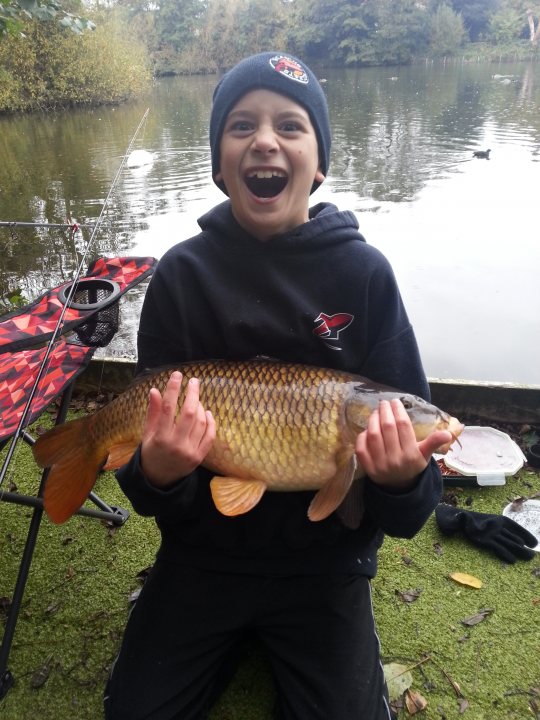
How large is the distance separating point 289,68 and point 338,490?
92 cm

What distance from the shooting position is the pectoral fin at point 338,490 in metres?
1.07

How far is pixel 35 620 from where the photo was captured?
1.49 metres

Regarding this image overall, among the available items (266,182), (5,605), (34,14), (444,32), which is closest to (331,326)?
(266,182)

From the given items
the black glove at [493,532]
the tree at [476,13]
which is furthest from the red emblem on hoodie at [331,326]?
the tree at [476,13]

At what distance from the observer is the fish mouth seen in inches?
47.3

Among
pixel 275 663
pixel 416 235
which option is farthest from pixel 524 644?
pixel 416 235

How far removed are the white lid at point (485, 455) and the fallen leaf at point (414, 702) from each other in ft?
2.74

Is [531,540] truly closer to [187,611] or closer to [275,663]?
[275,663]

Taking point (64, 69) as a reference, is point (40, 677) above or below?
below

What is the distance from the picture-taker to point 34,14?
8.51 feet

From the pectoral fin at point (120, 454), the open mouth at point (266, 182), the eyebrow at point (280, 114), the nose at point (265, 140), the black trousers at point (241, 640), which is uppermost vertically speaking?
the eyebrow at point (280, 114)

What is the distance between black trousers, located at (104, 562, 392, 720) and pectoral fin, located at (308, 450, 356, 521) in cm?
31

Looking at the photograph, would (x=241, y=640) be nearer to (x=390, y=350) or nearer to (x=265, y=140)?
(x=390, y=350)

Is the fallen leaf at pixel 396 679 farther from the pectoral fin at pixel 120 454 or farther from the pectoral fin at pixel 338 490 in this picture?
the pectoral fin at pixel 120 454
